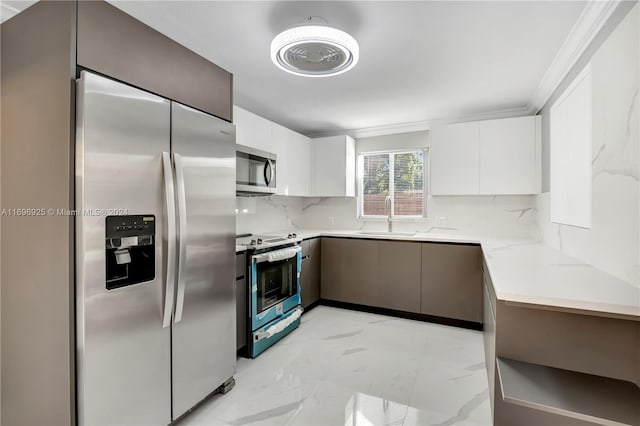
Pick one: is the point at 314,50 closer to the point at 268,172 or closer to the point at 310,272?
the point at 268,172

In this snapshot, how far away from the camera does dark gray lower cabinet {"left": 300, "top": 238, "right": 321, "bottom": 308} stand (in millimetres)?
3564

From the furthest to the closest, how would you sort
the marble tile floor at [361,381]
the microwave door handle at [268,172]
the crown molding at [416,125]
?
the crown molding at [416,125]
the microwave door handle at [268,172]
the marble tile floor at [361,381]

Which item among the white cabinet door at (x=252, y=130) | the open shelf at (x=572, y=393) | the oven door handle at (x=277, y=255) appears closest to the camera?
the open shelf at (x=572, y=393)

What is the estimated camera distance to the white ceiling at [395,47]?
177cm

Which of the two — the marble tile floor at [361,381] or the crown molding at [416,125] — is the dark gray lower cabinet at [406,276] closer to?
the marble tile floor at [361,381]

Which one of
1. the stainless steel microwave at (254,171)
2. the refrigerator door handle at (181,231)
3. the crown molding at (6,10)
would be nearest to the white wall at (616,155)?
the refrigerator door handle at (181,231)

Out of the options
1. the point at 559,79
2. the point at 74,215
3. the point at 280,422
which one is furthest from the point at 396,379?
the point at 559,79

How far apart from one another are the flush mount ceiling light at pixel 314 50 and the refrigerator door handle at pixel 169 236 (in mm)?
902

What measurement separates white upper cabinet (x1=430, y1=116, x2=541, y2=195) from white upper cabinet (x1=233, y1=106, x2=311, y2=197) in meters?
1.56

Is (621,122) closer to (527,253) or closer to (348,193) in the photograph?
(527,253)

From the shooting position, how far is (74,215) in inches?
52.6

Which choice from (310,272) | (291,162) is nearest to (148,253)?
(310,272)

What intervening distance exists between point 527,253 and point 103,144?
110 inches

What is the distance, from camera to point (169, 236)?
1.63 meters
